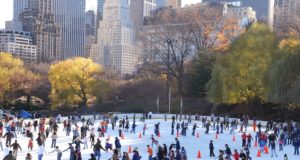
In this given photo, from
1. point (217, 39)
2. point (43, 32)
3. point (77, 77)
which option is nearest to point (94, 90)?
point (77, 77)

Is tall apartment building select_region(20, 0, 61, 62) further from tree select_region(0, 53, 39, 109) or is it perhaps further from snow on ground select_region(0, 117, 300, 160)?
snow on ground select_region(0, 117, 300, 160)

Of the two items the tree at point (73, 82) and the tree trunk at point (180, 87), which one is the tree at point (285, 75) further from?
the tree at point (73, 82)

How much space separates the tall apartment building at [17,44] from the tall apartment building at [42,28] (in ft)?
10.6

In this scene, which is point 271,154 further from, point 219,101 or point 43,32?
point 43,32

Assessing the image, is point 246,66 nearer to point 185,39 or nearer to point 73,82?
point 185,39

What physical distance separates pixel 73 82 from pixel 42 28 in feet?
385

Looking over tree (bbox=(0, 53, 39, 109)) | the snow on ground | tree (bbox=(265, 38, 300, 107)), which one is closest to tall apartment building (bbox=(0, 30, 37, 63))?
tree (bbox=(0, 53, 39, 109))

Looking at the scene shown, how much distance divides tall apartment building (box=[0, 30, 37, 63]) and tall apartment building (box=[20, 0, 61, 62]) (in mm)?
3232

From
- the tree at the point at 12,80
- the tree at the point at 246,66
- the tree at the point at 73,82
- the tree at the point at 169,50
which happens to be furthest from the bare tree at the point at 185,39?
the tree at the point at 12,80

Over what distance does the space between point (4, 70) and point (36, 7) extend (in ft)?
424

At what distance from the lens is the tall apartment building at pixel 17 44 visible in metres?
169

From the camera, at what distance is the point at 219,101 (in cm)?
5109

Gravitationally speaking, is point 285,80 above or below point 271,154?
above

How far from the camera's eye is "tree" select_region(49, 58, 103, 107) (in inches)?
2613
